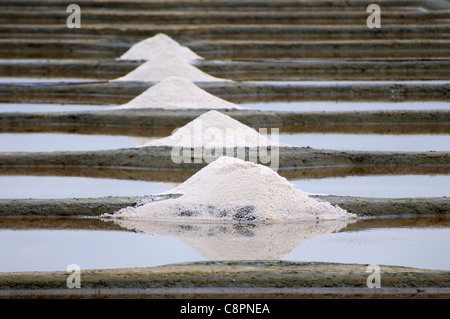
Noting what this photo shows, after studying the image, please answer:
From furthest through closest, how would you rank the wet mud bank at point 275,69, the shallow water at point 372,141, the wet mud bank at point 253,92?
1. the wet mud bank at point 275,69
2. the wet mud bank at point 253,92
3. the shallow water at point 372,141

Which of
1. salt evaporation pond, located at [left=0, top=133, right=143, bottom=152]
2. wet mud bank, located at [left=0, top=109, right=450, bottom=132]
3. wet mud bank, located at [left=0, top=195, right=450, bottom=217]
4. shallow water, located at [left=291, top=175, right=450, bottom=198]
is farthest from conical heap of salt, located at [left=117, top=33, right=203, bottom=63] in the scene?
wet mud bank, located at [left=0, top=195, right=450, bottom=217]

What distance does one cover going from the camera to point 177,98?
4758 millimetres

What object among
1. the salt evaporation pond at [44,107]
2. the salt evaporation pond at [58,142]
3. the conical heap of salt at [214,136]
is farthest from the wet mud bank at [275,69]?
the conical heap of salt at [214,136]

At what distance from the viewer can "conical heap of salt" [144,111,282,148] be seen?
12.2 ft

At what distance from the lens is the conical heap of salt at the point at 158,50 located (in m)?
6.19

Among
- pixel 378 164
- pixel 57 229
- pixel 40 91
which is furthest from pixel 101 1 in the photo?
pixel 57 229

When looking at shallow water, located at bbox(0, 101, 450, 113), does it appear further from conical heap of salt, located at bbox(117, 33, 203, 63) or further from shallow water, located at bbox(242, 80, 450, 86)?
conical heap of salt, located at bbox(117, 33, 203, 63)

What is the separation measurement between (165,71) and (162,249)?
2910mm

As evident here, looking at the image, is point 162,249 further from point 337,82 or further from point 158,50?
Result: point 158,50

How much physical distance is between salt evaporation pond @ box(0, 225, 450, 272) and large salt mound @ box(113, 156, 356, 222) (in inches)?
6.1

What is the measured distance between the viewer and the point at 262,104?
5137 millimetres

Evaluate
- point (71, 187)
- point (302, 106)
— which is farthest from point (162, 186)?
point (302, 106)

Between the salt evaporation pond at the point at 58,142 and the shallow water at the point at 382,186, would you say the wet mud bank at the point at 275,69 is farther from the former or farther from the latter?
the shallow water at the point at 382,186

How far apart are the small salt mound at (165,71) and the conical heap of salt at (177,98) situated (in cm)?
54
